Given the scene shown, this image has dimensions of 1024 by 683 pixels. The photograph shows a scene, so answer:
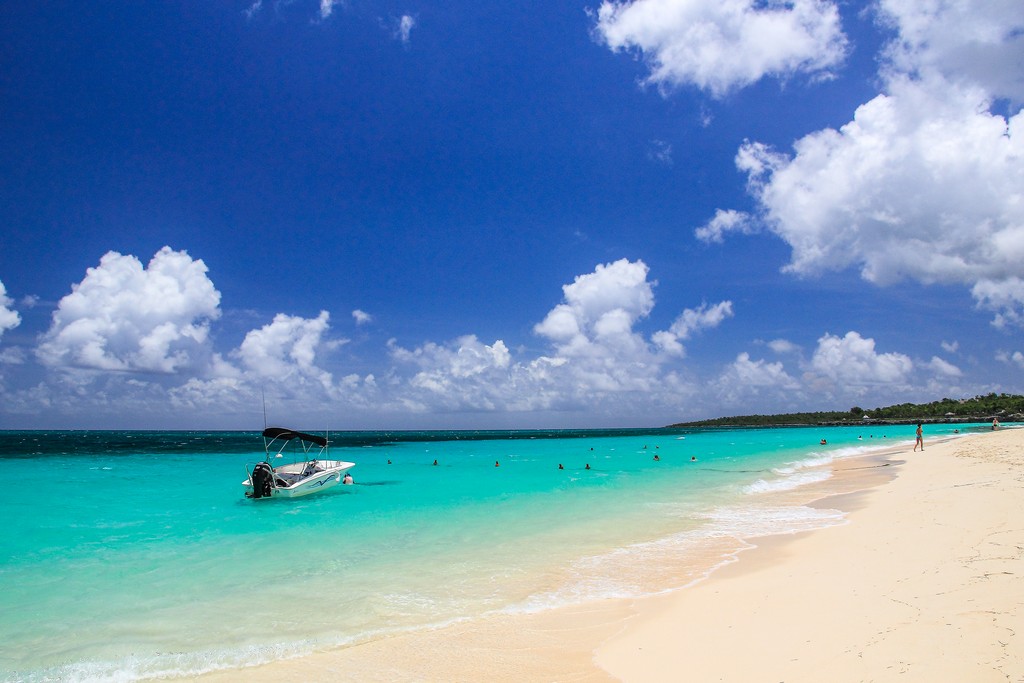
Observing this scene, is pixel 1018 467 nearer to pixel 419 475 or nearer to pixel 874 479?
pixel 874 479

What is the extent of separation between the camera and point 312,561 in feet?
42.5

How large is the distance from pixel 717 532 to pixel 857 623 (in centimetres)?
837

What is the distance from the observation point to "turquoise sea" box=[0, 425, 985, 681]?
822 cm

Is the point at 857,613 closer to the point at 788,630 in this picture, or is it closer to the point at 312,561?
the point at 788,630

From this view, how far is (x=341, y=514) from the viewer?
21.0 m

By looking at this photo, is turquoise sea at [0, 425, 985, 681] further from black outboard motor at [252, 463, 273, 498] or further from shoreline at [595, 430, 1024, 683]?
shoreline at [595, 430, 1024, 683]

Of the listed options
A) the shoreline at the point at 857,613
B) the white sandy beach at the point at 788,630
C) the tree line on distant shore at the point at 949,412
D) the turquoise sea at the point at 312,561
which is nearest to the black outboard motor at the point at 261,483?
the turquoise sea at the point at 312,561

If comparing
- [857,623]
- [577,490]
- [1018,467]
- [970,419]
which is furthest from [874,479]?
[970,419]

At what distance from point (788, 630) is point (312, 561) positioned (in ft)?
35.6

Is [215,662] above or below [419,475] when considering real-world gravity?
above

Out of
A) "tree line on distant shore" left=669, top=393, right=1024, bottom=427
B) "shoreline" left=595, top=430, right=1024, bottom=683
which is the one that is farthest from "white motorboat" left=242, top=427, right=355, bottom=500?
"tree line on distant shore" left=669, top=393, right=1024, bottom=427

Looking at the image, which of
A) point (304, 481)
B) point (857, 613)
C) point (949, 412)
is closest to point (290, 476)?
point (304, 481)

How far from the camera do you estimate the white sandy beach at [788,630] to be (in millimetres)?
5211

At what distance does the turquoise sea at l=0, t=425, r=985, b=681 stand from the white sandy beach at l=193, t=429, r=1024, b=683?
0.94 metres
